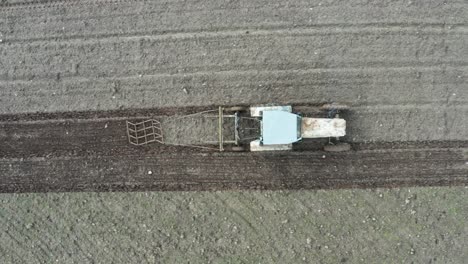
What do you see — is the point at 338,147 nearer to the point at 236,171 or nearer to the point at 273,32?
the point at 236,171

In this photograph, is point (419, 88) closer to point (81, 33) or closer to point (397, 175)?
point (397, 175)

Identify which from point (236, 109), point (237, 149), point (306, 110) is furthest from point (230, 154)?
point (306, 110)

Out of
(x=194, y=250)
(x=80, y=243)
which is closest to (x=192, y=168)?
(x=194, y=250)

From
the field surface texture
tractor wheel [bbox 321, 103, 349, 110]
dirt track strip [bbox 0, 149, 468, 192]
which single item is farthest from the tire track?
dirt track strip [bbox 0, 149, 468, 192]

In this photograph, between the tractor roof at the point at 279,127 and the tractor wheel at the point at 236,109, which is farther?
the tractor wheel at the point at 236,109

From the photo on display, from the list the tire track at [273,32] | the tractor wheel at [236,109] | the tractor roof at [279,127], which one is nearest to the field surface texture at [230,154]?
the tire track at [273,32]

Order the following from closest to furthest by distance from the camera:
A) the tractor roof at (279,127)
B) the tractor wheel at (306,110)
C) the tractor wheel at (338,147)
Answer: the tractor roof at (279,127), the tractor wheel at (338,147), the tractor wheel at (306,110)

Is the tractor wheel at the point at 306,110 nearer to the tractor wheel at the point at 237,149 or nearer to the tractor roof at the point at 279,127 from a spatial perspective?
the tractor roof at the point at 279,127

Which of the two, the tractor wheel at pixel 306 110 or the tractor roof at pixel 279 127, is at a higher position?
the tractor wheel at pixel 306 110
